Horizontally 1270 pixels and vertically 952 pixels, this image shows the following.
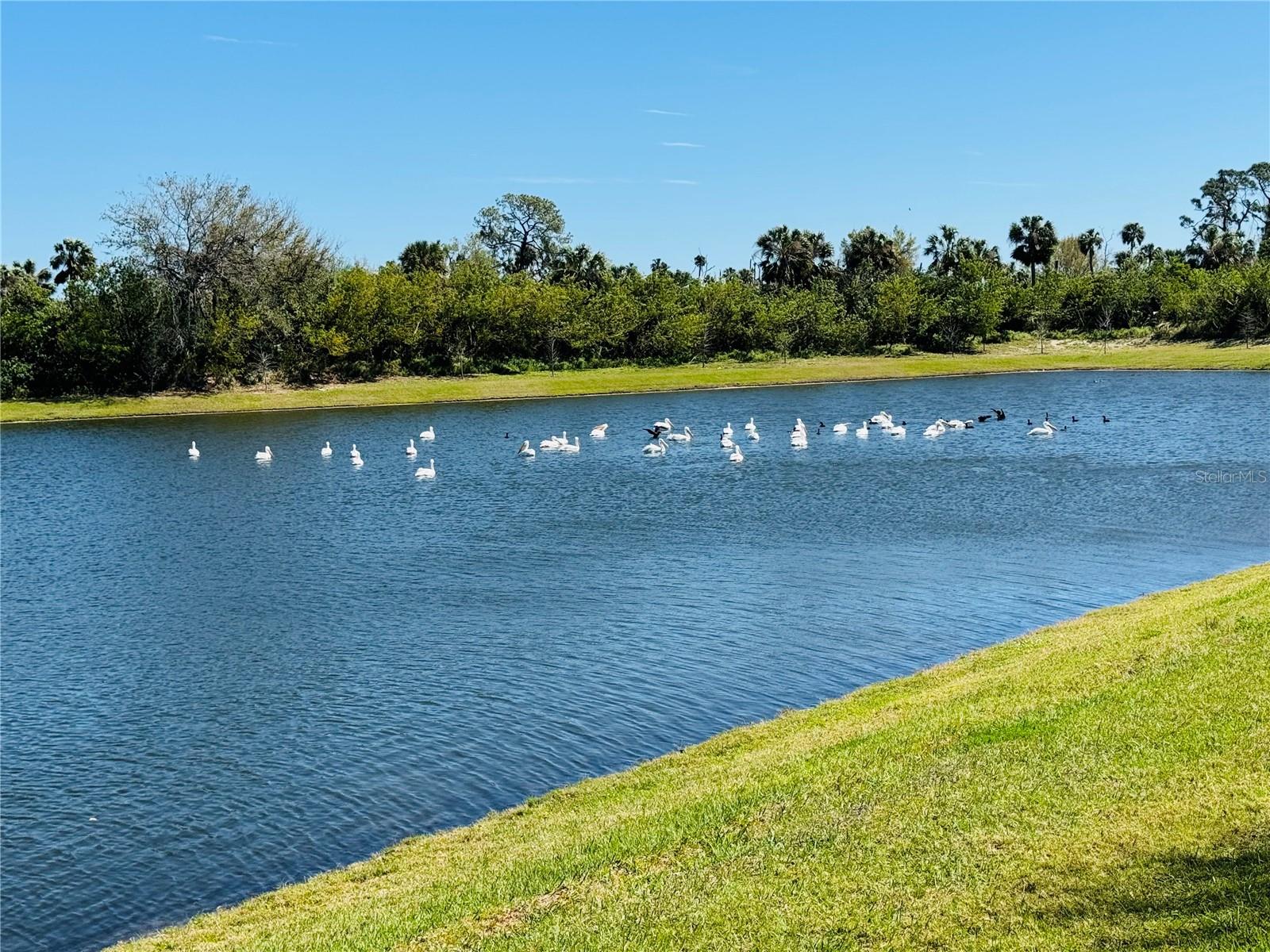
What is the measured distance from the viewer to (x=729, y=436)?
5988 centimetres

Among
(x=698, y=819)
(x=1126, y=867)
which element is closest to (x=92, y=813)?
(x=698, y=819)

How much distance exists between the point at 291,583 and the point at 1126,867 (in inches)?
986

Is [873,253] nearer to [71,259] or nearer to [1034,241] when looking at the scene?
[1034,241]

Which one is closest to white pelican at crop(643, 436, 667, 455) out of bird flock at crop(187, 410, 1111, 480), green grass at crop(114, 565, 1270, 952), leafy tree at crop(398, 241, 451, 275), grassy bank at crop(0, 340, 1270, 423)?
bird flock at crop(187, 410, 1111, 480)

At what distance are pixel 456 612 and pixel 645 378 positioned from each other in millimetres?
80315

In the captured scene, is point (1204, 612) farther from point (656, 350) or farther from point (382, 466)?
point (656, 350)

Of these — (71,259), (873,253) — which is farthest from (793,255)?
(71,259)

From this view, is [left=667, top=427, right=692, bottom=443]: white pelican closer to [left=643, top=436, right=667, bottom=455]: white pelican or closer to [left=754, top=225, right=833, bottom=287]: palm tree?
[left=643, top=436, right=667, bottom=455]: white pelican

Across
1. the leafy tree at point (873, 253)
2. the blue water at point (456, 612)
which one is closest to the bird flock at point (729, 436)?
the blue water at point (456, 612)

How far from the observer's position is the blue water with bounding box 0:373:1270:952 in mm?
16156

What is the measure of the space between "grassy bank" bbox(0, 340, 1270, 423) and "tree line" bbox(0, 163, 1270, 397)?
3.73 meters

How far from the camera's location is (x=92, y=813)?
1634 centimetres

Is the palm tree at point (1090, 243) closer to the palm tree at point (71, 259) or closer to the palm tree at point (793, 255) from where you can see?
the palm tree at point (793, 255)

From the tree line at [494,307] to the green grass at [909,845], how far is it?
9150 centimetres
